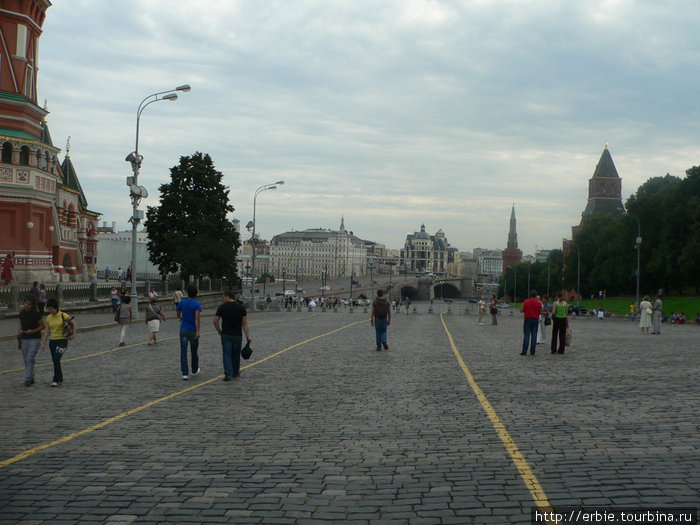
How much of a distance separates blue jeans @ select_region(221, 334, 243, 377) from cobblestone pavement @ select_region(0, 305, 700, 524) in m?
0.53

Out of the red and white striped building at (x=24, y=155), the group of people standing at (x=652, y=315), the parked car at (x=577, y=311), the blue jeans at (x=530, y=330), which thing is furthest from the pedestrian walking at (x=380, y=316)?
the parked car at (x=577, y=311)

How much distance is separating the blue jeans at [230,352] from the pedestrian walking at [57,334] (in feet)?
8.70

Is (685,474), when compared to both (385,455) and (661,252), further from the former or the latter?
(661,252)

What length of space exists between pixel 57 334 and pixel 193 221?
46868mm

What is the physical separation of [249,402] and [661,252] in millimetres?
69957

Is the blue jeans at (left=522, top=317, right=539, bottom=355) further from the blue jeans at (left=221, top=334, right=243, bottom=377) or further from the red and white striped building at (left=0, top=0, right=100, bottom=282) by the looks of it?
the red and white striped building at (left=0, top=0, right=100, bottom=282)

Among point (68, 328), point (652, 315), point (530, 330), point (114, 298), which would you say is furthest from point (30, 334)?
point (652, 315)

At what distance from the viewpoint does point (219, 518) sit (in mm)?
5492

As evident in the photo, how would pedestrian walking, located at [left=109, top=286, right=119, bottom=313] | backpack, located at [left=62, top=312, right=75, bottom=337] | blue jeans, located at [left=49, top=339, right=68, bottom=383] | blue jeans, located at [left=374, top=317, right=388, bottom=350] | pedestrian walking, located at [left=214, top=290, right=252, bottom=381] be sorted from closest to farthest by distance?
blue jeans, located at [left=49, top=339, right=68, bottom=383], backpack, located at [left=62, top=312, right=75, bottom=337], pedestrian walking, located at [left=214, top=290, right=252, bottom=381], blue jeans, located at [left=374, top=317, right=388, bottom=350], pedestrian walking, located at [left=109, top=286, right=119, bottom=313]

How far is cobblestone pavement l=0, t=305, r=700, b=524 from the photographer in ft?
19.1

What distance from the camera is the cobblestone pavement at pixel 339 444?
229 inches

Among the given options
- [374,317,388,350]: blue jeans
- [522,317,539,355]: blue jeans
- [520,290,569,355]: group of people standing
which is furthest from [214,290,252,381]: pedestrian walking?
[522,317,539,355]: blue jeans

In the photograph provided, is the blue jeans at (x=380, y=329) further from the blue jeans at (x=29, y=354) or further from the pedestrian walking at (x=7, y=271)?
the pedestrian walking at (x=7, y=271)

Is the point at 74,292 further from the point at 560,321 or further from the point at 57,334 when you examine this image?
the point at 560,321
